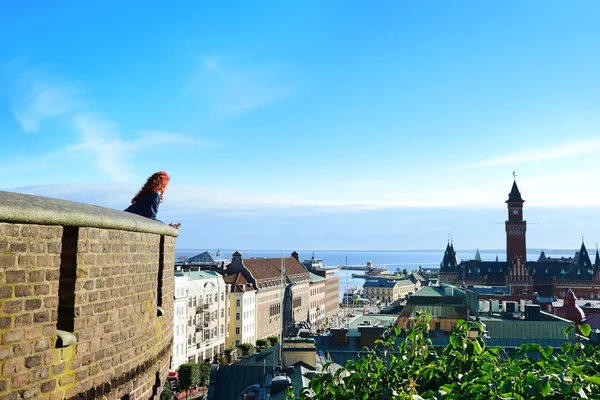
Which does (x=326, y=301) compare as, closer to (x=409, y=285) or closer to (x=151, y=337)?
(x=409, y=285)

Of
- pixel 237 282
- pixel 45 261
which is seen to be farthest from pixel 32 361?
pixel 237 282

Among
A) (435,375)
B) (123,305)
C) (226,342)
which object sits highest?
(123,305)

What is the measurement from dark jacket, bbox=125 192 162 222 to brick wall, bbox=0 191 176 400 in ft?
4.20

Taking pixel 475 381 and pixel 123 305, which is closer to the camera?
pixel 123 305

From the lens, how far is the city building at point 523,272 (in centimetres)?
10063

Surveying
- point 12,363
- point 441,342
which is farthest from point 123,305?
point 441,342

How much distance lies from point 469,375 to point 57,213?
4.69 metres

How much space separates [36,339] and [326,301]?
121m

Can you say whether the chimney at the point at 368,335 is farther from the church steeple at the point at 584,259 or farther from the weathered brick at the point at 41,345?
the church steeple at the point at 584,259

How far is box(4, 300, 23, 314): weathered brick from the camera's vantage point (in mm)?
4290

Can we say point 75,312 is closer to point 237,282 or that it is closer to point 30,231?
point 30,231

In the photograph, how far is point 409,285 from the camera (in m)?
163

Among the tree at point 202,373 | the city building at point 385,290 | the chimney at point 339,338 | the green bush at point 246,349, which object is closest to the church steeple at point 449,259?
the city building at point 385,290

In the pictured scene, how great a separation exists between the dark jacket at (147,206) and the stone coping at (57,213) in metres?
1.82
